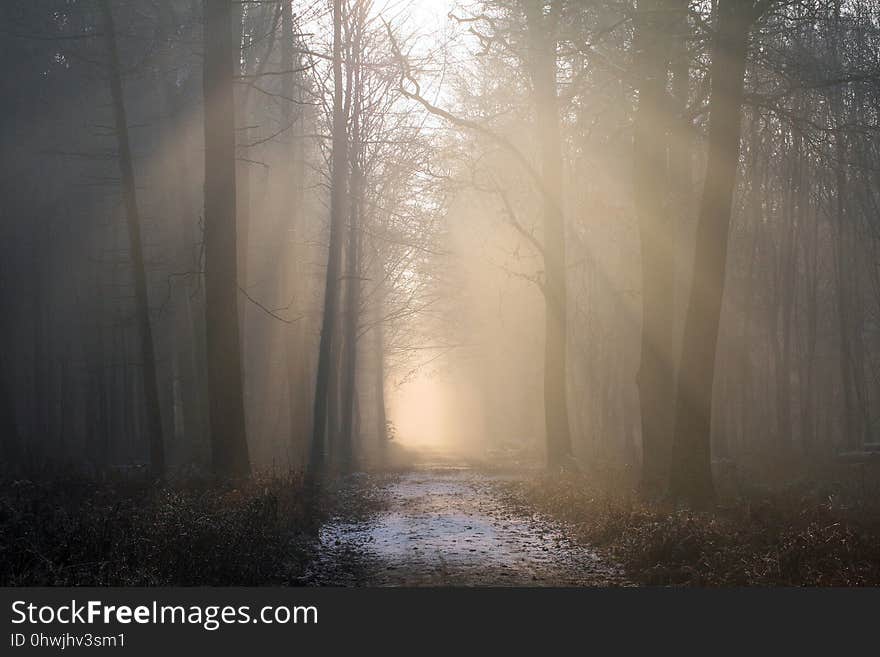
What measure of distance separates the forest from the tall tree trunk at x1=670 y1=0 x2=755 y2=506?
1.7 inches

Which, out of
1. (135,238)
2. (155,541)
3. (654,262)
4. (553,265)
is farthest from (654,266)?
(135,238)

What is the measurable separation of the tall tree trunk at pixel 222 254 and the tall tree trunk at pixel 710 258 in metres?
6.93

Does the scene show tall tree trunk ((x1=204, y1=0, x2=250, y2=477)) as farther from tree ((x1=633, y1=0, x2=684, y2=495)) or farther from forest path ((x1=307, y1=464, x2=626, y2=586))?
tree ((x1=633, y1=0, x2=684, y2=495))

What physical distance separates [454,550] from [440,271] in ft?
90.9

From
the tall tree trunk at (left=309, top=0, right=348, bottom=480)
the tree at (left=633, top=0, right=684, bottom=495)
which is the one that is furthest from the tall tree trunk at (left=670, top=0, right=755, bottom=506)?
the tall tree trunk at (left=309, top=0, right=348, bottom=480)

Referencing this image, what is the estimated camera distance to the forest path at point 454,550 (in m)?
8.36

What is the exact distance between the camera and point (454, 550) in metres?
10.1

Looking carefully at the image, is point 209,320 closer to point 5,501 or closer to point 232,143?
point 232,143

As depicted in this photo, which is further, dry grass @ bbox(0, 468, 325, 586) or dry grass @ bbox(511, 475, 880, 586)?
dry grass @ bbox(511, 475, 880, 586)

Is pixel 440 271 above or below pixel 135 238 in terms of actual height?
above

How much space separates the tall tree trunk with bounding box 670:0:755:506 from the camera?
37.5ft

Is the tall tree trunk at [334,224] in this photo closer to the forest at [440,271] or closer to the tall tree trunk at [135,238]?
the forest at [440,271]

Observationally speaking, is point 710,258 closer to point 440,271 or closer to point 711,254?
point 711,254

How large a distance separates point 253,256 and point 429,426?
206 ft
